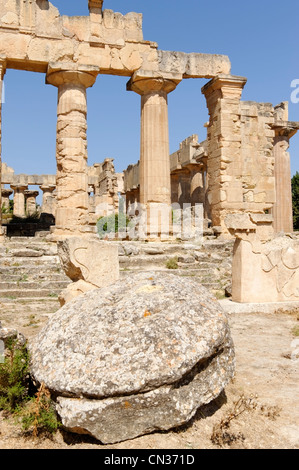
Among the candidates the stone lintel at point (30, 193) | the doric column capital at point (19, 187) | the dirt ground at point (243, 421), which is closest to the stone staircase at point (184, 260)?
the dirt ground at point (243, 421)

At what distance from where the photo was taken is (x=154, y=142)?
13.0 m

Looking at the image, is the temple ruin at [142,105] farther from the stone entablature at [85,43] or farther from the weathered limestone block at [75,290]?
the weathered limestone block at [75,290]

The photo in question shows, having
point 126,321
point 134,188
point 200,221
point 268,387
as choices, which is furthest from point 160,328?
point 134,188

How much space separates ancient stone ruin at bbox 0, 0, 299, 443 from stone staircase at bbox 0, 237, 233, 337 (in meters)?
0.44

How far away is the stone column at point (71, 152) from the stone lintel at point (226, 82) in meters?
4.06

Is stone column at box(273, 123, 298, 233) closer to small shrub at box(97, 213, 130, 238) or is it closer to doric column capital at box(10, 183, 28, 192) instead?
small shrub at box(97, 213, 130, 238)

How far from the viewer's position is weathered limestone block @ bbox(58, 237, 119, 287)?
5.48m

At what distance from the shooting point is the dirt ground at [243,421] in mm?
2676

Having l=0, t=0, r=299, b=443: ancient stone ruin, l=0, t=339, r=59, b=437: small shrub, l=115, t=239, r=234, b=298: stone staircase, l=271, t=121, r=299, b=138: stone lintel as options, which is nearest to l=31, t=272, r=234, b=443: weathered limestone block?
l=0, t=0, r=299, b=443: ancient stone ruin

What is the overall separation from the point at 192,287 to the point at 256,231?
4201mm

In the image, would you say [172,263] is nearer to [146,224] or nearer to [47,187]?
[146,224]

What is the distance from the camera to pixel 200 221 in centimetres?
1630
